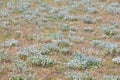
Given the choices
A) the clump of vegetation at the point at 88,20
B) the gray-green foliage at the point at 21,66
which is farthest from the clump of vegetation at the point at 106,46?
the clump of vegetation at the point at 88,20

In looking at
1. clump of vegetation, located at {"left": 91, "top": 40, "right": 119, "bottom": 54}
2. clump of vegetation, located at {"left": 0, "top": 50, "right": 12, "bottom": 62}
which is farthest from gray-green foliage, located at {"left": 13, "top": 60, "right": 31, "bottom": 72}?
clump of vegetation, located at {"left": 91, "top": 40, "right": 119, "bottom": 54}

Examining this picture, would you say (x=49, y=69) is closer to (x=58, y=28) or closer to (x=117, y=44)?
(x=117, y=44)

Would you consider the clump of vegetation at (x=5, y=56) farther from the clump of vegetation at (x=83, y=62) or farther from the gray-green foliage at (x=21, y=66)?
the clump of vegetation at (x=83, y=62)

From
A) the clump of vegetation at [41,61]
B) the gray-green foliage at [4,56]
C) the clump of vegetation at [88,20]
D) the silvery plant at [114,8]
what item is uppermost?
the gray-green foliage at [4,56]

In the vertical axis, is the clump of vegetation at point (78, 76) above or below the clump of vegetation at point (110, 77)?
above

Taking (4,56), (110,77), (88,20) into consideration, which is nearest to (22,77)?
(4,56)

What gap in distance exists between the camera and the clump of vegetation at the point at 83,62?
46.4 feet

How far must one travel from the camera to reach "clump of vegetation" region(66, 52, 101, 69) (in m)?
14.2

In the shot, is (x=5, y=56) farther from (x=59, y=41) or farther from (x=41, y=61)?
(x=59, y=41)

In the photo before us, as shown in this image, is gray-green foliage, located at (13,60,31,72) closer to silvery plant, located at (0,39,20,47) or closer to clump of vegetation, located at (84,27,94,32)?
silvery plant, located at (0,39,20,47)

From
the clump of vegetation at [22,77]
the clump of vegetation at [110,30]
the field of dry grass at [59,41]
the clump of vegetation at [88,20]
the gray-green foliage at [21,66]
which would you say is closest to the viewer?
the clump of vegetation at [22,77]

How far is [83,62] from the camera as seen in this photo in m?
14.4

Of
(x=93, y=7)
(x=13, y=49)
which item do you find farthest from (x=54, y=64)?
(x=93, y=7)

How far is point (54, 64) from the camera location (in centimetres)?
1448
